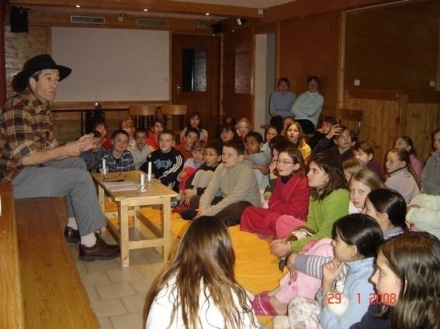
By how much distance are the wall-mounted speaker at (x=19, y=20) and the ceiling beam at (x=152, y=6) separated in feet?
2.21

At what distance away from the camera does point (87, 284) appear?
3305 mm

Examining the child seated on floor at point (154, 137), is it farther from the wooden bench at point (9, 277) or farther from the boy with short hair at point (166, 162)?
the wooden bench at point (9, 277)

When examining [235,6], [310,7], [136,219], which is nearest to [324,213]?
[136,219]

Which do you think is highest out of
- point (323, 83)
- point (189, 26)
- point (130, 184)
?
point (189, 26)

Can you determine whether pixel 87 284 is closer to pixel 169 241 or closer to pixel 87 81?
pixel 169 241

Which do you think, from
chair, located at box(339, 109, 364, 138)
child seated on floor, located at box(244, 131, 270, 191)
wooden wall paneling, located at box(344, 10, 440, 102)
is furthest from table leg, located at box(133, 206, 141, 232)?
wooden wall paneling, located at box(344, 10, 440, 102)

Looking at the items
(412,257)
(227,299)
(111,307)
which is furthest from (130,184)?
(412,257)

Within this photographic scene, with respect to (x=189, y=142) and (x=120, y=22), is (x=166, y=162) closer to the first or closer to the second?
(x=189, y=142)

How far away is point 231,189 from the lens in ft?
14.8

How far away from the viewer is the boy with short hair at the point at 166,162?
5384 millimetres

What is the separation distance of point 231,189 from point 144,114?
3.81 meters

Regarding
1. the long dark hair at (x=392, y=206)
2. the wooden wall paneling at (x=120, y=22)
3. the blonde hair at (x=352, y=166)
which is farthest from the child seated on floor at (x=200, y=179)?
Result: the wooden wall paneling at (x=120, y=22)

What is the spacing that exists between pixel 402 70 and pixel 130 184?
18.7ft

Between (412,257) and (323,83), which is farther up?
(323,83)
